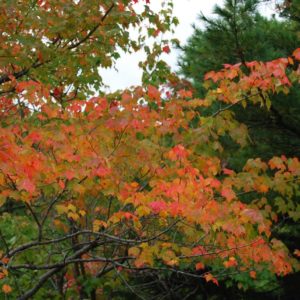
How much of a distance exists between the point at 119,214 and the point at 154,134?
1042mm

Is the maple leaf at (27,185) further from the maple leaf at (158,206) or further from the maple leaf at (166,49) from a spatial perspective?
the maple leaf at (166,49)

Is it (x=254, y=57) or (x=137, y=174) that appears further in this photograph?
(x=254, y=57)

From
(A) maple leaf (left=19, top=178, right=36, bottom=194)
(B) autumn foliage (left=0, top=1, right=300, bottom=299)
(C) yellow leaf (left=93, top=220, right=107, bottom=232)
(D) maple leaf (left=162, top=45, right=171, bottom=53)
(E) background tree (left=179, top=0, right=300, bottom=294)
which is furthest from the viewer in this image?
(D) maple leaf (left=162, top=45, right=171, bottom=53)

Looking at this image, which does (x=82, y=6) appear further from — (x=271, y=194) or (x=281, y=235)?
(x=281, y=235)

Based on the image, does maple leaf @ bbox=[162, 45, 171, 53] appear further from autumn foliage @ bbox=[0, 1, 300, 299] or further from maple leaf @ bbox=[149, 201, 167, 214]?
maple leaf @ bbox=[149, 201, 167, 214]

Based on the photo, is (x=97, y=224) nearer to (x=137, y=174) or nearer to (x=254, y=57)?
(x=137, y=174)

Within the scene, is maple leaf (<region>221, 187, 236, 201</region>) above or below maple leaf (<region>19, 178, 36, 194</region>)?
below

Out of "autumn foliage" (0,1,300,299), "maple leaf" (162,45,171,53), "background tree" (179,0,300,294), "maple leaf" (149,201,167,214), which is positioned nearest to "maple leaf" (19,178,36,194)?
"autumn foliage" (0,1,300,299)

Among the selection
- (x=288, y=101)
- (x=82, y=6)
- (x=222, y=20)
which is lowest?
(x=288, y=101)

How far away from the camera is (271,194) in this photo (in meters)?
6.00

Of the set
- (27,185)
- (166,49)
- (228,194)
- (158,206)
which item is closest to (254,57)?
(228,194)

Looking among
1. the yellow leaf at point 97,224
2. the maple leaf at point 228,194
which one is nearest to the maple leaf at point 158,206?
the yellow leaf at point 97,224

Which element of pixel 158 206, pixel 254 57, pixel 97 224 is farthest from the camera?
pixel 254 57

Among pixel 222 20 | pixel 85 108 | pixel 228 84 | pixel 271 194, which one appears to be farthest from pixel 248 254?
pixel 222 20
